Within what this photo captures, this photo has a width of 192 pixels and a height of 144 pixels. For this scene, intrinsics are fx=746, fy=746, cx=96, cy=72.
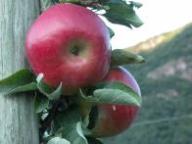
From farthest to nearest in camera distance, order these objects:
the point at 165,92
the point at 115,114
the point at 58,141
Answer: the point at 165,92 < the point at 115,114 < the point at 58,141

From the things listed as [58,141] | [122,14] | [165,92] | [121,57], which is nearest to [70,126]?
[58,141]

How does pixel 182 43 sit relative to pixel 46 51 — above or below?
below

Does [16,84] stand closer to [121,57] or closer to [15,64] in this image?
[15,64]

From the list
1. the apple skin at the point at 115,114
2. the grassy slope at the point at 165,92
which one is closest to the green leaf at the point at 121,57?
the apple skin at the point at 115,114

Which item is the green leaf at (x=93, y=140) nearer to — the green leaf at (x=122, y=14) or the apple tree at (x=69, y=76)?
the apple tree at (x=69, y=76)

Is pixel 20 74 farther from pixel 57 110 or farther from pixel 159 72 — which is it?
pixel 159 72

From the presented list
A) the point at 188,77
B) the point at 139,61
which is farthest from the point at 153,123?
the point at 139,61

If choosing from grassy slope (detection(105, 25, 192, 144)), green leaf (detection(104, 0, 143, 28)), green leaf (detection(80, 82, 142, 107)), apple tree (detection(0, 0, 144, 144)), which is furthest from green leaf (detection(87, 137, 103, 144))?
grassy slope (detection(105, 25, 192, 144))
